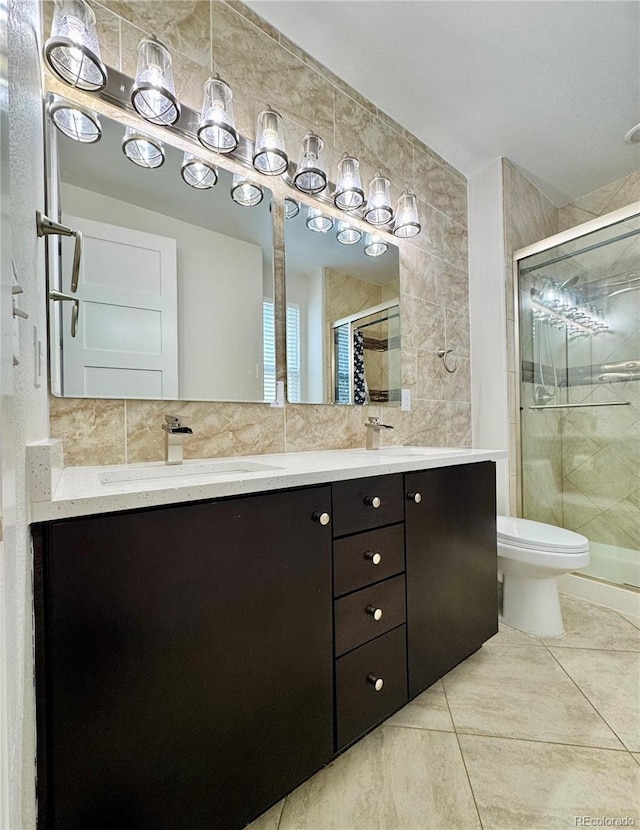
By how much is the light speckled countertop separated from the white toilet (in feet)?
2.03

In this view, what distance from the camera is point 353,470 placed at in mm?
1063

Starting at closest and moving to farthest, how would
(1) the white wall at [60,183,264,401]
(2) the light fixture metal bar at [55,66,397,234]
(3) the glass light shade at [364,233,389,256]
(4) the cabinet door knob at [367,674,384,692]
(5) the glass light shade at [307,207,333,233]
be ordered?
(4) the cabinet door knob at [367,674,384,692] → (2) the light fixture metal bar at [55,66,397,234] → (1) the white wall at [60,183,264,401] → (5) the glass light shade at [307,207,333,233] → (3) the glass light shade at [364,233,389,256]

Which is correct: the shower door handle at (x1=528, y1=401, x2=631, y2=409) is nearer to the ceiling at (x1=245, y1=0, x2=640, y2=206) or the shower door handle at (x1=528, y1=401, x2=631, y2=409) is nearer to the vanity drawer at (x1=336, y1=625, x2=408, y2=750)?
the ceiling at (x1=245, y1=0, x2=640, y2=206)

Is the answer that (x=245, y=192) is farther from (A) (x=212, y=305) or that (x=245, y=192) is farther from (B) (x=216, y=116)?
(A) (x=212, y=305)

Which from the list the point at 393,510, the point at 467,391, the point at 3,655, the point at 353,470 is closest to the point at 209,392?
the point at 353,470

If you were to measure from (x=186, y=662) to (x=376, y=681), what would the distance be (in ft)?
2.03

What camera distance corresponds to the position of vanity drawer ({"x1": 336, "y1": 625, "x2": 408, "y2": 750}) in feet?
3.40

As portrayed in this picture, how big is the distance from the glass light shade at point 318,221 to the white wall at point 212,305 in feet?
1.06

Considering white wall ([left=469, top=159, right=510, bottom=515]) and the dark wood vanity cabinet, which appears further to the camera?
white wall ([left=469, top=159, right=510, bottom=515])

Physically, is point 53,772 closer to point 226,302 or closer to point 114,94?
point 226,302

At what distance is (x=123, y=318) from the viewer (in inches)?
48.8

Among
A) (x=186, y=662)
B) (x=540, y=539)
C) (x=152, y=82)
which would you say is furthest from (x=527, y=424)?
(x=152, y=82)

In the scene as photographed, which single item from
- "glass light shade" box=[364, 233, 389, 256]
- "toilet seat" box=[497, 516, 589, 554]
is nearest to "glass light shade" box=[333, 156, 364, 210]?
"glass light shade" box=[364, 233, 389, 256]

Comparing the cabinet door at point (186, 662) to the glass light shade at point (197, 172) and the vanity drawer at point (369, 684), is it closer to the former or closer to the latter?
the vanity drawer at point (369, 684)
